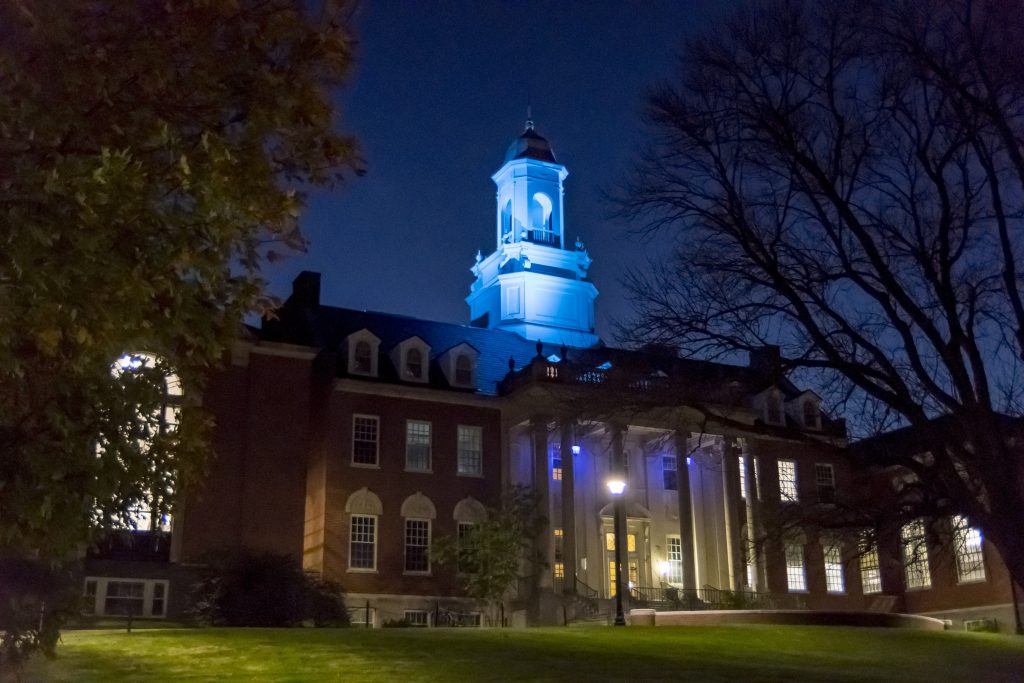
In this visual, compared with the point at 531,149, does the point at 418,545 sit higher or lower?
lower

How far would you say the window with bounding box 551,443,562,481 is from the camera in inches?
1698

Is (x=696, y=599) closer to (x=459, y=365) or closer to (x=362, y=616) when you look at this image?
(x=362, y=616)

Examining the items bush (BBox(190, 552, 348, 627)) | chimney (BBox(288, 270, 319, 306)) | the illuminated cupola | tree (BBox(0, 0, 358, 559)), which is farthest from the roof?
tree (BBox(0, 0, 358, 559))

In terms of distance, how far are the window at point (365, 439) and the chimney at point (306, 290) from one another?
6.90m

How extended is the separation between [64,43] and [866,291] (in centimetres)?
1396

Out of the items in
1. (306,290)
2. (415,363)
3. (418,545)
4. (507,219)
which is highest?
(507,219)

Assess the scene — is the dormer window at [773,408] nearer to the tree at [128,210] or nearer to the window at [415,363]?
the window at [415,363]

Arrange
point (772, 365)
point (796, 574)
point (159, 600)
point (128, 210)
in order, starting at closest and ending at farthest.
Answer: point (128, 210), point (772, 365), point (159, 600), point (796, 574)

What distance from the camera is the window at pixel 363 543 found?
38.8 meters

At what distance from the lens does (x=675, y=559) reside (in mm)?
44812

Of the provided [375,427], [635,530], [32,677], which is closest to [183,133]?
[32,677]

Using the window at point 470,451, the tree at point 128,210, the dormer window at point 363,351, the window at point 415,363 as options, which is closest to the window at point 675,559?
the window at point 470,451

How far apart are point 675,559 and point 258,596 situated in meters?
19.7

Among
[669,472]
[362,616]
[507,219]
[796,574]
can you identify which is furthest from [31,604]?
[507,219]
